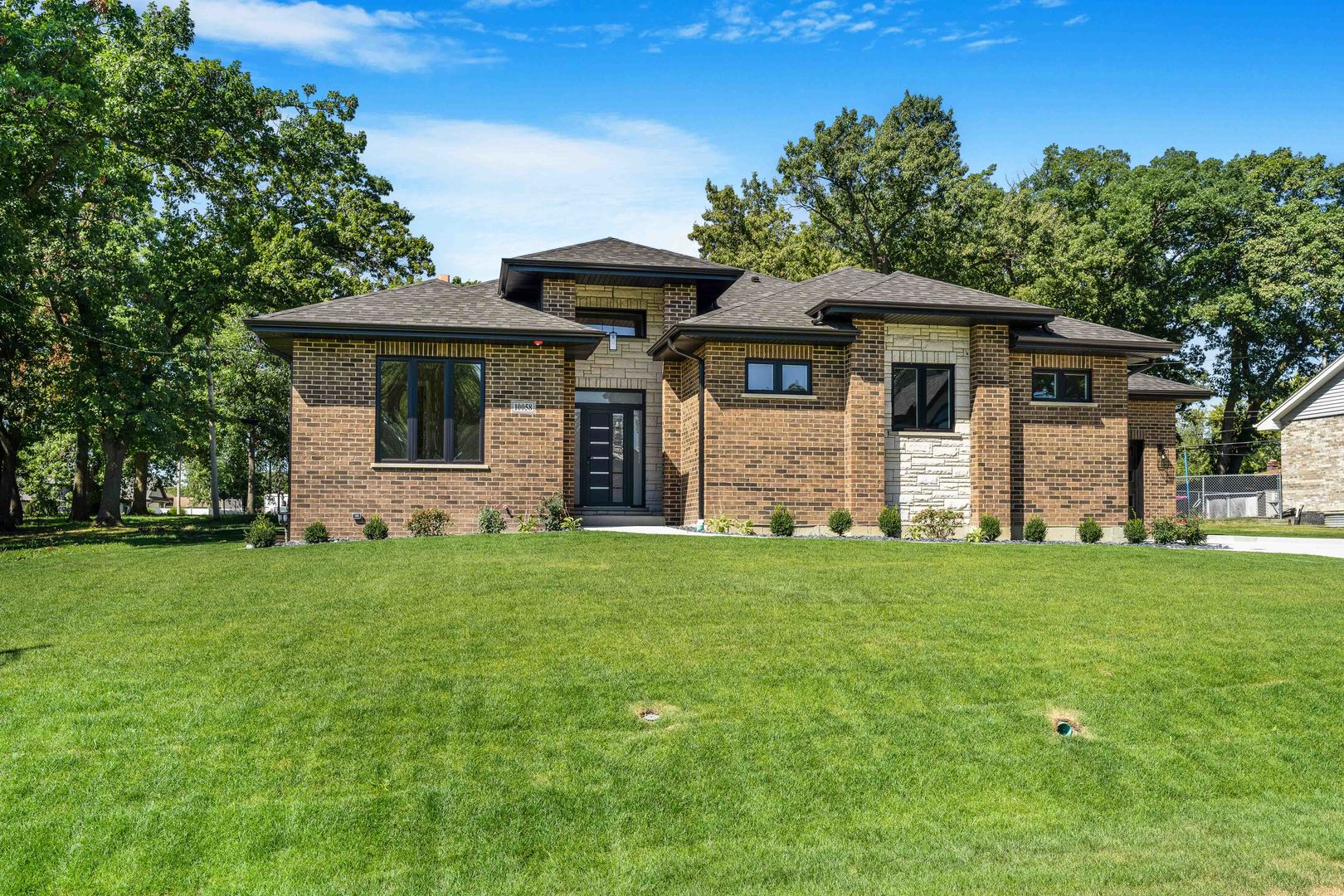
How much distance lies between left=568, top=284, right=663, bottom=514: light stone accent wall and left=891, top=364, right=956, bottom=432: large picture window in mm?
5068

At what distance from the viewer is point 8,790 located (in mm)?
5207

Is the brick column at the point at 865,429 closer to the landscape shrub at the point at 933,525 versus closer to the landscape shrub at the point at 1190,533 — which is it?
the landscape shrub at the point at 933,525

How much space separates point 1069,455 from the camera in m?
18.8

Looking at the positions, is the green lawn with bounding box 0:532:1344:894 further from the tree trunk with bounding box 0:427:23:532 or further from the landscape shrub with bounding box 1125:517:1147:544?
the tree trunk with bounding box 0:427:23:532

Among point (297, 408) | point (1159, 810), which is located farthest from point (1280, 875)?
point (297, 408)

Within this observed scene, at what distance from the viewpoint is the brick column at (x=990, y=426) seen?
1775 cm

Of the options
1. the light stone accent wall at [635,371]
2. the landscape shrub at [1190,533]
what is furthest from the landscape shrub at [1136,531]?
the light stone accent wall at [635,371]

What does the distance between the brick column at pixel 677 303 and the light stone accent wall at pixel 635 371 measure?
22 cm

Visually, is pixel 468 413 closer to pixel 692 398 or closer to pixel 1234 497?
pixel 692 398

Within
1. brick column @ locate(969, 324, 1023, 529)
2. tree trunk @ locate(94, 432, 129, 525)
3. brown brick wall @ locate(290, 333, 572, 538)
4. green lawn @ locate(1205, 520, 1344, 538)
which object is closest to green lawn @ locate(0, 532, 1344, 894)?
brown brick wall @ locate(290, 333, 572, 538)

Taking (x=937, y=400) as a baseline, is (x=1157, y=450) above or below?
below

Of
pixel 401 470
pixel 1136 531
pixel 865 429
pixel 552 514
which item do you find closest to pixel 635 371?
pixel 552 514

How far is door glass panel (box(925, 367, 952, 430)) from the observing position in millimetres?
18062

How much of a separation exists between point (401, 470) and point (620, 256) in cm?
664
